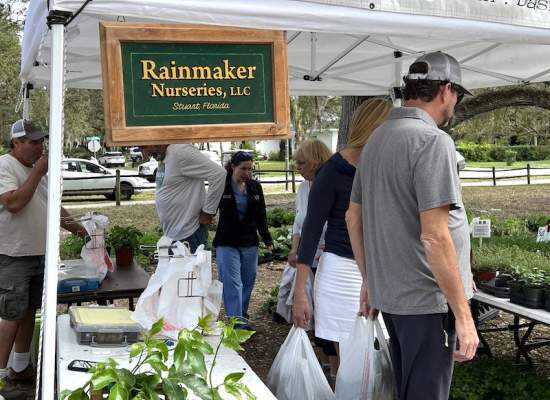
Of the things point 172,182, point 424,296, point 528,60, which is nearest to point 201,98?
point 424,296

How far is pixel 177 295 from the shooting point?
269 centimetres

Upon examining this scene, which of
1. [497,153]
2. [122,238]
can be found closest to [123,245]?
[122,238]

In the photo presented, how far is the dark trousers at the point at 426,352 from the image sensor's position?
2273mm

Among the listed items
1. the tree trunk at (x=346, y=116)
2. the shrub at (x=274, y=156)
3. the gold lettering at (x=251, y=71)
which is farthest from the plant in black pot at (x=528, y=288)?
the shrub at (x=274, y=156)

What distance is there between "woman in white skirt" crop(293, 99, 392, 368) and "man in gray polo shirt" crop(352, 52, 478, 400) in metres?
0.64

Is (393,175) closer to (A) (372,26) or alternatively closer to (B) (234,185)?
(A) (372,26)

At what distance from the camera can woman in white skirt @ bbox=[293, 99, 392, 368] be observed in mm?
3068

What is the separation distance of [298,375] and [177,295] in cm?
67

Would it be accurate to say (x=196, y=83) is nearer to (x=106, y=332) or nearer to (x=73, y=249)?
(x=106, y=332)

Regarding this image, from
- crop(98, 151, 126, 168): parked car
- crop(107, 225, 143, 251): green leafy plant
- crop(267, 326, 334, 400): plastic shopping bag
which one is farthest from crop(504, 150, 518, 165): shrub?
crop(267, 326, 334, 400): plastic shopping bag

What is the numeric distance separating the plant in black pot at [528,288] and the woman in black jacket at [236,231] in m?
2.19

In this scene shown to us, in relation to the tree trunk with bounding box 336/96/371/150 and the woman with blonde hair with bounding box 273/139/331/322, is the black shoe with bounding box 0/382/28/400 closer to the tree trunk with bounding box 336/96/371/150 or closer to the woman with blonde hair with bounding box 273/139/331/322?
the woman with blonde hair with bounding box 273/139/331/322

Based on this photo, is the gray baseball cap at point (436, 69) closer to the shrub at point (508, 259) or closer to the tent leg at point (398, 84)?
the shrub at point (508, 259)

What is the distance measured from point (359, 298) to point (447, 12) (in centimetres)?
134
